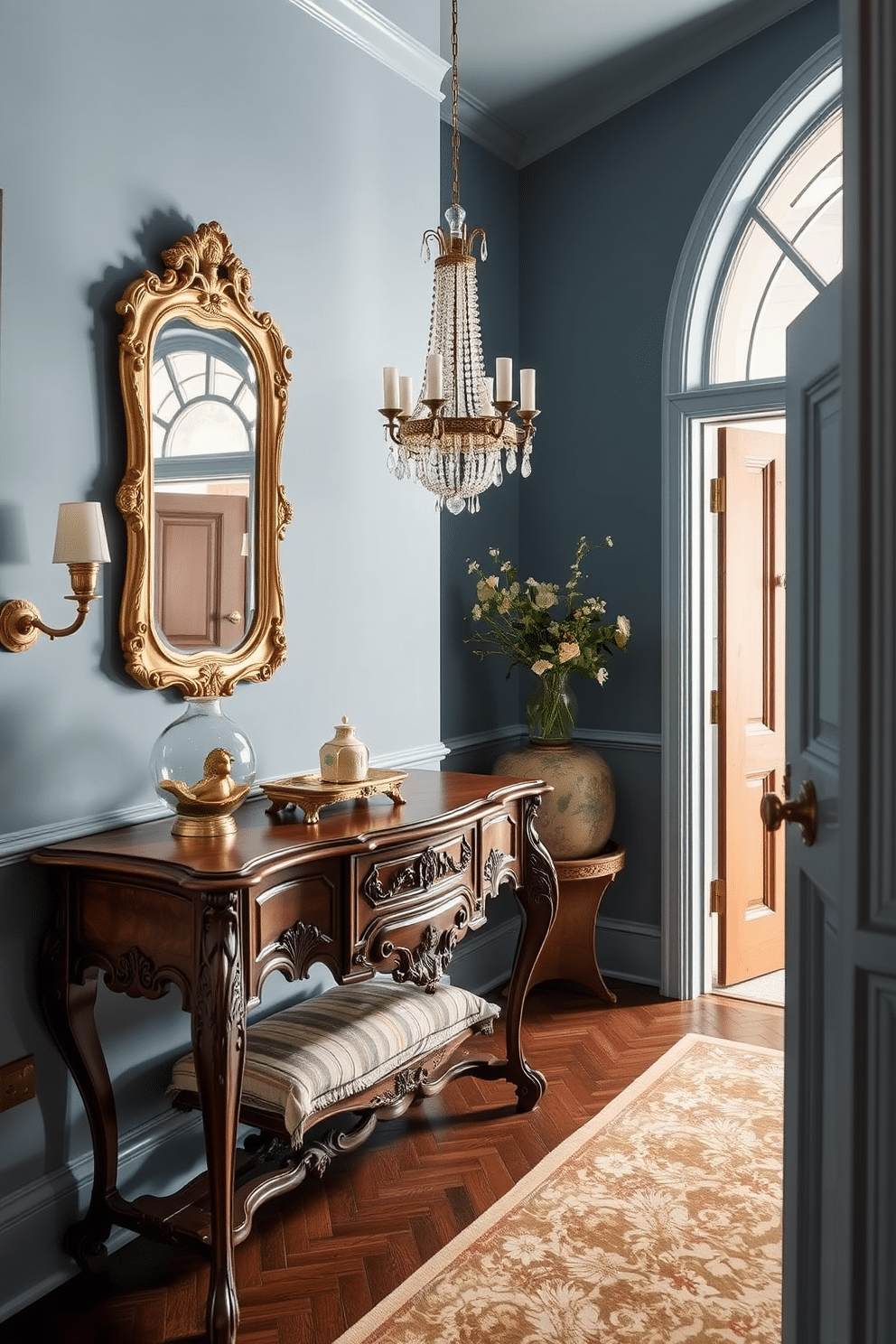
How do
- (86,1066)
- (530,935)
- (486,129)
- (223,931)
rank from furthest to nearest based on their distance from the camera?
(486,129)
(530,935)
(86,1066)
(223,931)

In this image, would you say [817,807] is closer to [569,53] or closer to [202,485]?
[202,485]

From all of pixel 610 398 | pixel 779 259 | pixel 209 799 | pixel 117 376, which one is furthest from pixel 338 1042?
pixel 779 259

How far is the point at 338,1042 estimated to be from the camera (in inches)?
103

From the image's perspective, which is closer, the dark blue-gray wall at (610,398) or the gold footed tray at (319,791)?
the gold footed tray at (319,791)

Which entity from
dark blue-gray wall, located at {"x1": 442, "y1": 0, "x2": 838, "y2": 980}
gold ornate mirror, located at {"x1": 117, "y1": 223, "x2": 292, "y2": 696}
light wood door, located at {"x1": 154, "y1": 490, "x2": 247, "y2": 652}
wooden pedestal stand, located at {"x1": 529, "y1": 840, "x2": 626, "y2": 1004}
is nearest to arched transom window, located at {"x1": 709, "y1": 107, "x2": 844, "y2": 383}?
dark blue-gray wall, located at {"x1": 442, "y1": 0, "x2": 838, "y2": 980}

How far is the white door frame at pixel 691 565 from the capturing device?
4141 mm

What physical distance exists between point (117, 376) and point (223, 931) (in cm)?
128

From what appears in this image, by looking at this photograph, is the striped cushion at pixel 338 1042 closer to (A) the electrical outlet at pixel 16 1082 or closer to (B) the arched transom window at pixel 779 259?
(A) the electrical outlet at pixel 16 1082

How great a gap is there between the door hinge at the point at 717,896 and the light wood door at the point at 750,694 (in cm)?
1

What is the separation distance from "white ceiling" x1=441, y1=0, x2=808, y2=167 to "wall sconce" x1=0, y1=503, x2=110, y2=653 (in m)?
2.49

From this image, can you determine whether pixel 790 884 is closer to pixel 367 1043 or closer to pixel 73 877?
pixel 367 1043

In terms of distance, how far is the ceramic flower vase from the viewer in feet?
13.5

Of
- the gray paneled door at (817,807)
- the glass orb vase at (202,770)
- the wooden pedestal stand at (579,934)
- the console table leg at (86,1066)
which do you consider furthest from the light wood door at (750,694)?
the console table leg at (86,1066)

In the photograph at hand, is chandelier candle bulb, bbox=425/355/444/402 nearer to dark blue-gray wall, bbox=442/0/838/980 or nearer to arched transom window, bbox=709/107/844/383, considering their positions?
dark blue-gray wall, bbox=442/0/838/980
